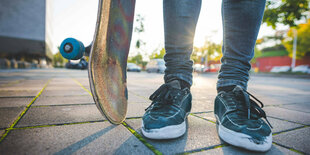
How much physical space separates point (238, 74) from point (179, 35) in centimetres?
47

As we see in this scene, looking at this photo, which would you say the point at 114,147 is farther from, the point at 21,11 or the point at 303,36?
the point at 303,36

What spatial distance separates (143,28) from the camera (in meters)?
26.5

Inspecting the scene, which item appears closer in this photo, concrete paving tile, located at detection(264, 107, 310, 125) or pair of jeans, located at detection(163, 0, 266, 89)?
pair of jeans, located at detection(163, 0, 266, 89)

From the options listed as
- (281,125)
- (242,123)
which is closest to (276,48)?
(281,125)

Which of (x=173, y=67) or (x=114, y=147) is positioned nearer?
(x=114, y=147)

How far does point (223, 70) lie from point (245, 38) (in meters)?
0.24

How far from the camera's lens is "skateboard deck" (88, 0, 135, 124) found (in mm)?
707

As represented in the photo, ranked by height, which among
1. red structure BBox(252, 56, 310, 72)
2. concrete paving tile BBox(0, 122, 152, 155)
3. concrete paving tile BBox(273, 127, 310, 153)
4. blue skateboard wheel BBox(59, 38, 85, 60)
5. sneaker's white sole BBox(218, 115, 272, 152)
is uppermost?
red structure BBox(252, 56, 310, 72)

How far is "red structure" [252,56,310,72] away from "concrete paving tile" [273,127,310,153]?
37.0 metres

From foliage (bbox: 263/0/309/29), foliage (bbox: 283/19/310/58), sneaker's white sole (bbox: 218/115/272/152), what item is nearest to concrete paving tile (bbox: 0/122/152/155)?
sneaker's white sole (bbox: 218/115/272/152)

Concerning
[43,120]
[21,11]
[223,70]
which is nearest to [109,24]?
[43,120]

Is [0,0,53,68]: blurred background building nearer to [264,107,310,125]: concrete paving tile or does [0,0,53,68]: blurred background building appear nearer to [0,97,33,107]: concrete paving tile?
[0,97,33,107]: concrete paving tile

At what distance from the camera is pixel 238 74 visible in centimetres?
108

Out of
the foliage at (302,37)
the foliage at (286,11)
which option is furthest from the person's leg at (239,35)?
the foliage at (302,37)
